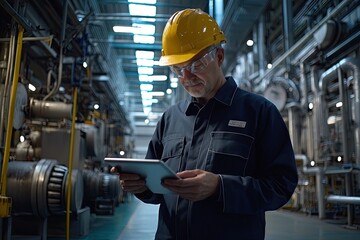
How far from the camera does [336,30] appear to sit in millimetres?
5523

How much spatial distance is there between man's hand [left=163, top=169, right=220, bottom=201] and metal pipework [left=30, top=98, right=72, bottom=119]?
149 inches

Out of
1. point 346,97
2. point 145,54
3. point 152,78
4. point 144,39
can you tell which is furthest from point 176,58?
point 152,78

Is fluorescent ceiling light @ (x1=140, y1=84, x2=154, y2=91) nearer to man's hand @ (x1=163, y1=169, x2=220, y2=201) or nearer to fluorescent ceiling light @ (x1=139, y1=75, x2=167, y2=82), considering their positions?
fluorescent ceiling light @ (x1=139, y1=75, x2=167, y2=82)

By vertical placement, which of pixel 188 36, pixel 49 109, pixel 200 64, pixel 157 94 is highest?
pixel 157 94

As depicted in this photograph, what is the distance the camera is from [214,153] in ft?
3.61

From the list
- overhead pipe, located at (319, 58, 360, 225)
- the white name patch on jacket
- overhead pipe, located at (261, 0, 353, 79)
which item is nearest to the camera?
the white name patch on jacket

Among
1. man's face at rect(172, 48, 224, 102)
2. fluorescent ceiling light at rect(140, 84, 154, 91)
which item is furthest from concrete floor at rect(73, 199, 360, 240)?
fluorescent ceiling light at rect(140, 84, 154, 91)

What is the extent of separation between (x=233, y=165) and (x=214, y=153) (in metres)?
0.07

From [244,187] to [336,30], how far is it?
5.35m

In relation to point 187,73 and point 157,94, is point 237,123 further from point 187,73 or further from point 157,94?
point 157,94

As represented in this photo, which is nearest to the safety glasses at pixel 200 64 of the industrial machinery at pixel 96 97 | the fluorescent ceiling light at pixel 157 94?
the industrial machinery at pixel 96 97

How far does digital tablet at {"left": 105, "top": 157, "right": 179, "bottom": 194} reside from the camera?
2.93 feet

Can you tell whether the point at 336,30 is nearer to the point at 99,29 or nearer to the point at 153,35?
the point at 153,35

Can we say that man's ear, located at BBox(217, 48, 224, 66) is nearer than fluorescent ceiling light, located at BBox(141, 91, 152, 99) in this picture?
Yes
